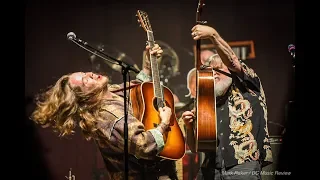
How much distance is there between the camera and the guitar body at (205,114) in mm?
2234

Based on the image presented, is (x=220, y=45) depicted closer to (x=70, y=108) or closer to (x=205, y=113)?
(x=205, y=113)

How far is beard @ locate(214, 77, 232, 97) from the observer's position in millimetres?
2389

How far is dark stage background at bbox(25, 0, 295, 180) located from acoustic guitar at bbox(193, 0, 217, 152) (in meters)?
0.19

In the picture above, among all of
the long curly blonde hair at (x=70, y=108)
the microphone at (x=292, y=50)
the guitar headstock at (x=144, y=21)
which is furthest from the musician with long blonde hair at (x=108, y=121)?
the microphone at (x=292, y=50)

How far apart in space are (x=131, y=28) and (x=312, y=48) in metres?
0.97

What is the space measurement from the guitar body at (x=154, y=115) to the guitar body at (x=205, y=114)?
0.12 meters

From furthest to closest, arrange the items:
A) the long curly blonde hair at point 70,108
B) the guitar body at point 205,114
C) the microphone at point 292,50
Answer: the microphone at point 292,50, the long curly blonde hair at point 70,108, the guitar body at point 205,114

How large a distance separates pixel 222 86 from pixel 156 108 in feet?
1.24

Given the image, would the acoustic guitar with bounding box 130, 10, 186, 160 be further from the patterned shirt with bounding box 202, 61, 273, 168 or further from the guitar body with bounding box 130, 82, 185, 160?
the patterned shirt with bounding box 202, 61, 273, 168

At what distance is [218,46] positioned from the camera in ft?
7.77

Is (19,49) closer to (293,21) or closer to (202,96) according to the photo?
(202,96)

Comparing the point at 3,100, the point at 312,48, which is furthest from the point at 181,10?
the point at 3,100

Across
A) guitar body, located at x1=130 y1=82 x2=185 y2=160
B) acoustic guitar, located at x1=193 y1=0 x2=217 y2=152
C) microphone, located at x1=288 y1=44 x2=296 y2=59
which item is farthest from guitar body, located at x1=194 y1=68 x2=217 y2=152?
microphone, located at x1=288 y1=44 x2=296 y2=59

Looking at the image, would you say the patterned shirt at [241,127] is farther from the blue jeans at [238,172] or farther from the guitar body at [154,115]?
the guitar body at [154,115]
